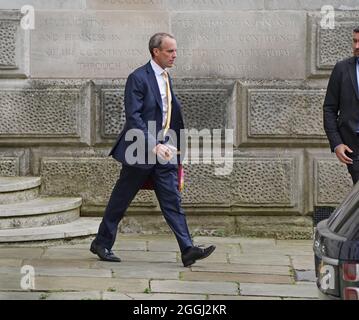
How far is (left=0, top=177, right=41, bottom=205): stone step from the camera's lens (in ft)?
29.7

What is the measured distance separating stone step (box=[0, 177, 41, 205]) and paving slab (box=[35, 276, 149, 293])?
1765 mm

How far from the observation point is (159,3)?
9.46m

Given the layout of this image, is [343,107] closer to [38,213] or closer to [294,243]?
[294,243]

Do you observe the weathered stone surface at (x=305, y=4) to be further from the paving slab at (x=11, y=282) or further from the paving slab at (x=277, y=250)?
the paving slab at (x=11, y=282)

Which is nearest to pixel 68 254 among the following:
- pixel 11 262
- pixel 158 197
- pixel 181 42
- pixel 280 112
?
pixel 11 262

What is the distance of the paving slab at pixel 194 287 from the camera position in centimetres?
709

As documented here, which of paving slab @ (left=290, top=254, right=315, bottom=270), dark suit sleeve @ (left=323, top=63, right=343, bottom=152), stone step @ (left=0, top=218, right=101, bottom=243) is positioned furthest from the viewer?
stone step @ (left=0, top=218, right=101, bottom=243)

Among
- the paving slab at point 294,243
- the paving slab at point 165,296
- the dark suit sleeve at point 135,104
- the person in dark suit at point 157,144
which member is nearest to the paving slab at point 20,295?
the paving slab at point 165,296

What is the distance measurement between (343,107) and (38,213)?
2715mm

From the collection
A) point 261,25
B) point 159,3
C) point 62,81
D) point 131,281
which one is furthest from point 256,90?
point 131,281

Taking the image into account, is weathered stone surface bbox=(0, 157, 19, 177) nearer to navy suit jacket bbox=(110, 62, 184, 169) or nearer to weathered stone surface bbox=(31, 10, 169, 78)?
weathered stone surface bbox=(31, 10, 169, 78)

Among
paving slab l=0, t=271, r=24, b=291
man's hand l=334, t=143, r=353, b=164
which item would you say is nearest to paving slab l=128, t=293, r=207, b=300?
paving slab l=0, t=271, r=24, b=291

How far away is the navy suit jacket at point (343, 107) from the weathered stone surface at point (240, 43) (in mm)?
1431

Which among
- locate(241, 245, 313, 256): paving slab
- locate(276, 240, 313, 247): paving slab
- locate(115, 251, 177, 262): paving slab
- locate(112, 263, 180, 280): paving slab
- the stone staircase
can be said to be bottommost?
locate(276, 240, 313, 247): paving slab
